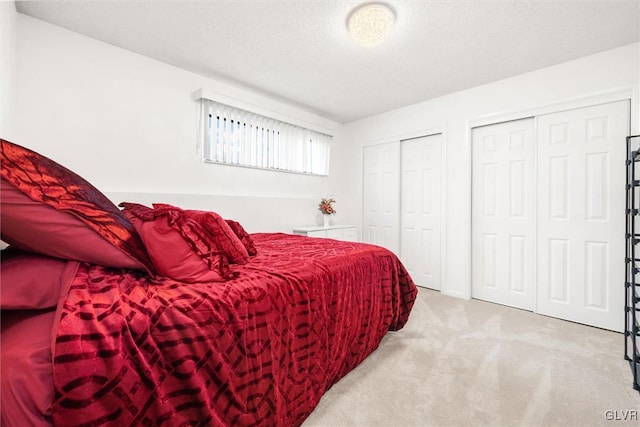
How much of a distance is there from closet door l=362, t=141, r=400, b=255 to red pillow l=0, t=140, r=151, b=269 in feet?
11.7

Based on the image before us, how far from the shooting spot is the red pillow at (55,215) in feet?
2.61

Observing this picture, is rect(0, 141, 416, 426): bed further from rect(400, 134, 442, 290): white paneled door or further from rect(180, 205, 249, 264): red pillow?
rect(400, 134, 442, 290): white paneled door

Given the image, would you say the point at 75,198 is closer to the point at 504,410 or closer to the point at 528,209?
the point at 504,410

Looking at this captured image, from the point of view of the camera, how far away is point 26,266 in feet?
2.71

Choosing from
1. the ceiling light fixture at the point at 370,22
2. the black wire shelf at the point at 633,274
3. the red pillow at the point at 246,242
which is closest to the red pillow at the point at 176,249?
the red pillow at the point at 246,242

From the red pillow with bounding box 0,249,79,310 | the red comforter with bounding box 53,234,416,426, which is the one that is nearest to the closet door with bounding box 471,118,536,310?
the red comforter with bounding box 53,234,416,426

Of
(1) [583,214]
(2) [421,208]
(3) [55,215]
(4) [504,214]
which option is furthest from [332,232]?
(3) [55,215]

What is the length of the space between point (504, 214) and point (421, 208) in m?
0.99

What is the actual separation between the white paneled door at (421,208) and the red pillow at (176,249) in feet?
10.3

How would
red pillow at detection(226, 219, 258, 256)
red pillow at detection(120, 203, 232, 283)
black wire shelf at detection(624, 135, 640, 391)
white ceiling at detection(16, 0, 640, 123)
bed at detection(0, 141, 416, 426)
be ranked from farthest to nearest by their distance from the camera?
white ceiling at detection(16, 0, 640, 123), red pillow at detection(226, 219, 258, 256), black wire shelf at detection(624, 135, 640, 391), red pillow at detection(120, 203, 232, 283), bed at detection(0, 141, 416, 426)

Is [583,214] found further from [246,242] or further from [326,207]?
[246,242]

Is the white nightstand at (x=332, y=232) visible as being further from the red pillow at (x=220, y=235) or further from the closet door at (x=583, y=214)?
the closet door at (x=583, y=214)

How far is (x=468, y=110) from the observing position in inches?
131

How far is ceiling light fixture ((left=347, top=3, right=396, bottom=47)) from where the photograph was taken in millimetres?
1922
